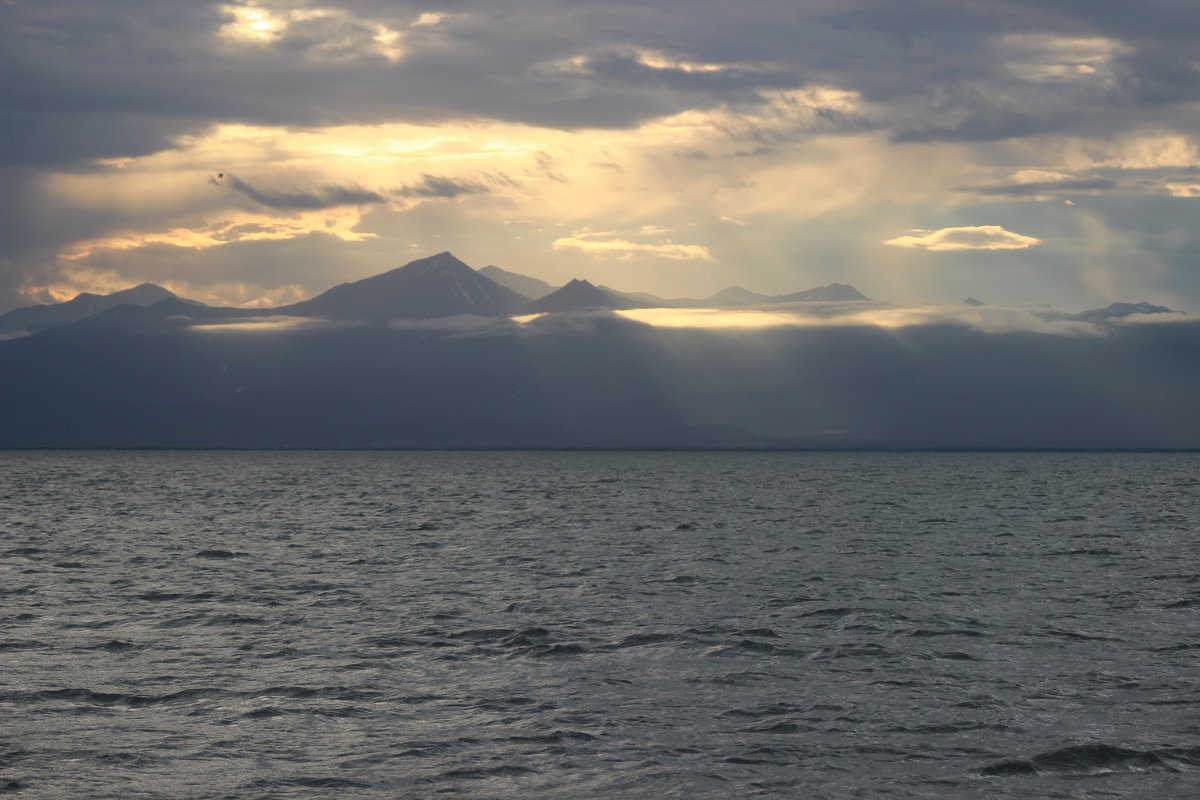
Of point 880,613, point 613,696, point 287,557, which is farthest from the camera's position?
point 287,557

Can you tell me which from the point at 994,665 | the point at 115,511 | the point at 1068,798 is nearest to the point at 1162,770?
the point at 1068,798

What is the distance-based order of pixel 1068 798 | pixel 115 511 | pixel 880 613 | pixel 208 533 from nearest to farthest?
1. pixel 1068 798
2. pixel 880 613
3. pixel 208 533
4. pixel 115 511

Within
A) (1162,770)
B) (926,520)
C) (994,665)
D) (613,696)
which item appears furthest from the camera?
(926,520)

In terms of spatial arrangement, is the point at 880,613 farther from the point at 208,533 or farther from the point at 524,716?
the point at 208,533

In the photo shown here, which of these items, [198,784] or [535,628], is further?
[535,628]

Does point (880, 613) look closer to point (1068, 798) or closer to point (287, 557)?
point (1068, 798)

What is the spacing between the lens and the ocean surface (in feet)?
70.4

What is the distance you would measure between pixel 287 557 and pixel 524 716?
37.5 metres

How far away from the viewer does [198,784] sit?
20.6 m

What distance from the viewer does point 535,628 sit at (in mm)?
36531

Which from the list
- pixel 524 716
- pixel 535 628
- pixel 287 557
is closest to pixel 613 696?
pixel 524 716

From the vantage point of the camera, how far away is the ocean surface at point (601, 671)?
845 inches

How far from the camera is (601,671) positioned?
30.3m

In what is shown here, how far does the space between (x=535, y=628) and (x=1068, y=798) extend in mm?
19339
